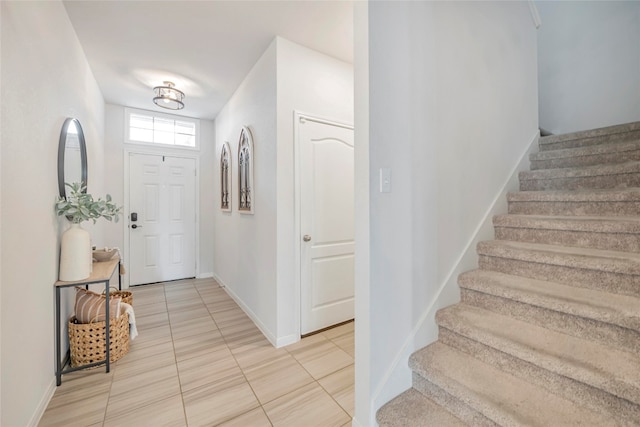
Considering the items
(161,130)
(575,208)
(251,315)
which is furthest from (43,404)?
(161,130)

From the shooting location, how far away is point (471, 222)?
1.89 meters

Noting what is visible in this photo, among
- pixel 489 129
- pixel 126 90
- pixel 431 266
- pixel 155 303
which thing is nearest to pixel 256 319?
pixel 155 303

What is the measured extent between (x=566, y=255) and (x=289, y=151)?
1.99 m

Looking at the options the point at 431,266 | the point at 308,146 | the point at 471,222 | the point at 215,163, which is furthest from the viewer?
the point at 215,163

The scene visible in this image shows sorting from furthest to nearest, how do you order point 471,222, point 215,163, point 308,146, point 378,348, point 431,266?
point 215,163
point 308,146
point 471,222
point 431,266
point 378,348

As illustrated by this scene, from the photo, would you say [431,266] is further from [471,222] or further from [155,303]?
[155,303]

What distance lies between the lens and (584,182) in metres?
2.02

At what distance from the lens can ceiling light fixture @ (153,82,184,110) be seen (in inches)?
126

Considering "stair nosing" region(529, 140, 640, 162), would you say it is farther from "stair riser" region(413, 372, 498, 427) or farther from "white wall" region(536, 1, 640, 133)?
"stair riser" region(413, 372, 498, 427)

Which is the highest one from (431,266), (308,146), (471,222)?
(308,146)

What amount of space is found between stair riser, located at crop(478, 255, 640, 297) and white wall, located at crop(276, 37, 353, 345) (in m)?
1.49

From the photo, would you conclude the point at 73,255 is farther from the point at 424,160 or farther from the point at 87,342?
the point at 424,160

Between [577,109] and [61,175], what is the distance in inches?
207

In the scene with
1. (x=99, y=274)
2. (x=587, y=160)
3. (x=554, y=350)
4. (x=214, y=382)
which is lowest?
(x=214, y=382)
